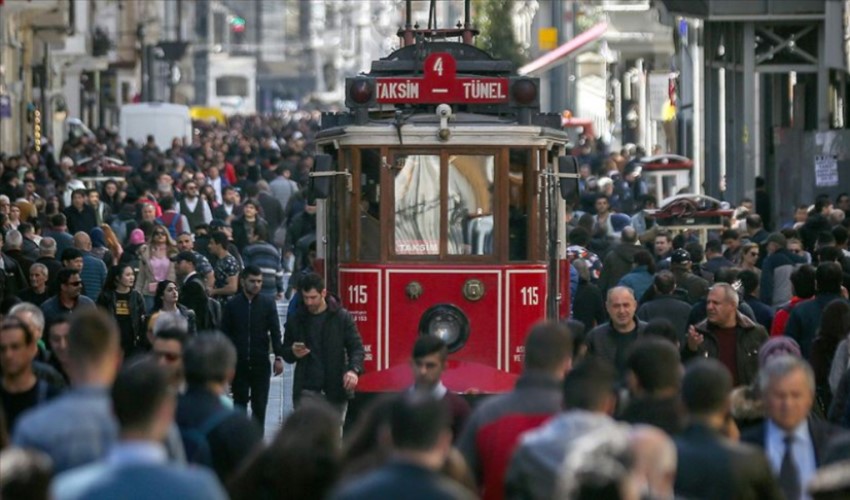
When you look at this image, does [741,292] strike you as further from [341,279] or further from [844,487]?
[844,487]

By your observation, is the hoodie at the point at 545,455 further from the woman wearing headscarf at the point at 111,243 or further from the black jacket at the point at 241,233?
the black jacket at the point at 241,233

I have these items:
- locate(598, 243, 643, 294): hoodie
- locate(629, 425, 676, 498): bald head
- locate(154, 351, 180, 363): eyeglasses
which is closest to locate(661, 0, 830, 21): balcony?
locate(598, 243, 643, 294): hoodie

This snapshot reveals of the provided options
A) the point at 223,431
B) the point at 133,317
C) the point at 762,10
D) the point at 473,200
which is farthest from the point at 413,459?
the point at 762,10

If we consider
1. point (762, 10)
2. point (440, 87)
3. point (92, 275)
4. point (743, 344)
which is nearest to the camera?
point (743, 344)

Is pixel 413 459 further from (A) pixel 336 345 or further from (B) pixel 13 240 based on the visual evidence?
(B) pixel 13 240

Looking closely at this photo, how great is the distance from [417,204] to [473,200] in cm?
39

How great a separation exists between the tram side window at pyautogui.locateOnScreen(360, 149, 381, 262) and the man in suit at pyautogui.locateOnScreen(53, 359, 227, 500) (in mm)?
8758

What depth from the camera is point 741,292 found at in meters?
16.5

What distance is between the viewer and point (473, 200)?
16.5 metres

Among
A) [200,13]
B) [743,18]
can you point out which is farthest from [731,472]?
[200,13]

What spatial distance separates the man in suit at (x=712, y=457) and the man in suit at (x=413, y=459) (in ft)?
3.44

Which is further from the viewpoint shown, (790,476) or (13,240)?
(13,240)

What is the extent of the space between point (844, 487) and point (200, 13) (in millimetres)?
156629

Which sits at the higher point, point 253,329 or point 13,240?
point 13,240
